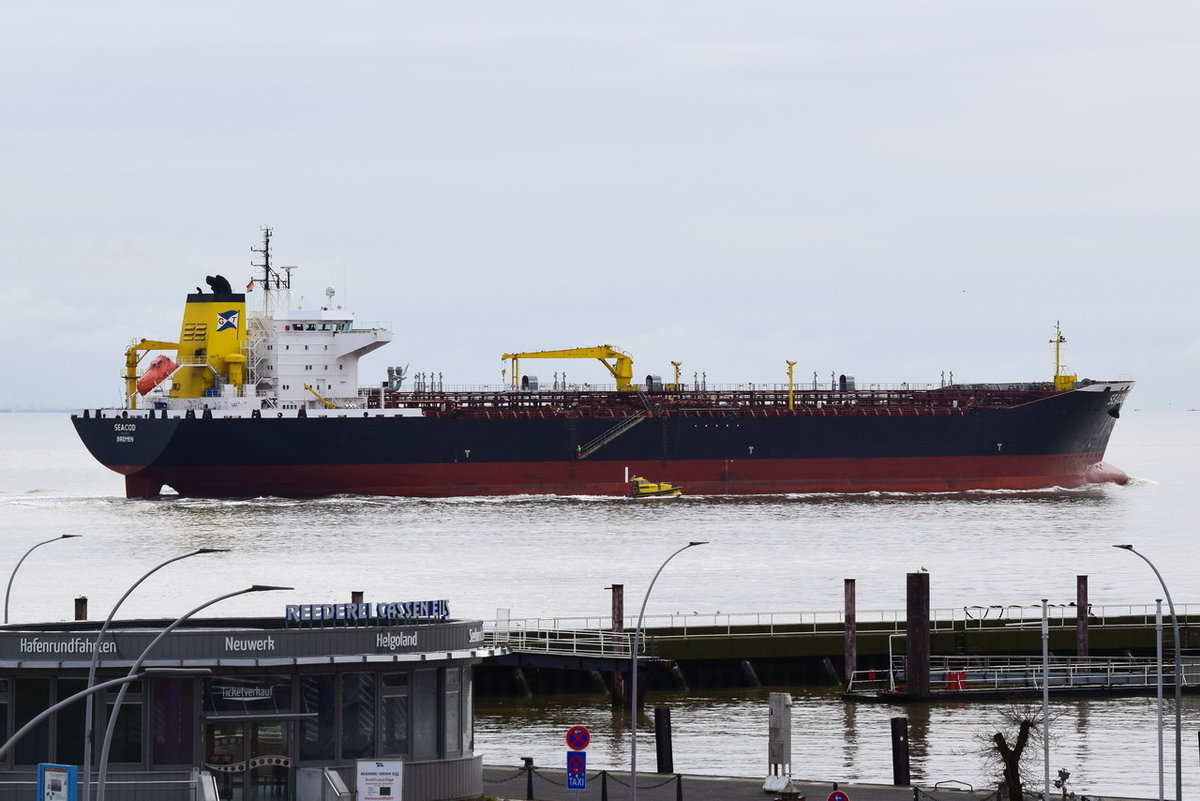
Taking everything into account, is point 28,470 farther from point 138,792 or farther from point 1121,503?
point 138,792

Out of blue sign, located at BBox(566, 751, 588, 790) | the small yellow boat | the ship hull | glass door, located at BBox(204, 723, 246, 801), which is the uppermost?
the ship hull

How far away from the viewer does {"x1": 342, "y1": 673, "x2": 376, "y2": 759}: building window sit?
69.7ft

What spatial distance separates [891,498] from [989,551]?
23.3 m

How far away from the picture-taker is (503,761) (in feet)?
95.8

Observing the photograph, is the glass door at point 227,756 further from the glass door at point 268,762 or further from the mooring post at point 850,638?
the mooring post at point 850,638

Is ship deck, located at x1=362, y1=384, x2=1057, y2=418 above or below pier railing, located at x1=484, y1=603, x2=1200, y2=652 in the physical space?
above

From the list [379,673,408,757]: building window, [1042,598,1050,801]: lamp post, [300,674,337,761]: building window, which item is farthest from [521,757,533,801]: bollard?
[1042,598,1050,801]: lamp post

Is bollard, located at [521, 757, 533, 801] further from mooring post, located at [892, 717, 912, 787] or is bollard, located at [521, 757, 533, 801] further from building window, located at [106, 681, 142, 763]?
building window, located at [106, 681, 142, 763]

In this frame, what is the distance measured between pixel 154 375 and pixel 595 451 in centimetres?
1853

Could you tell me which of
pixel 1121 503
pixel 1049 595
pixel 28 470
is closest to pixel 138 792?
pixel 1049 595

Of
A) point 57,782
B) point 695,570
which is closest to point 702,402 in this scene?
point 695,570

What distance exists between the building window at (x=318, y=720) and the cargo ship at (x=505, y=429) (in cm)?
5657

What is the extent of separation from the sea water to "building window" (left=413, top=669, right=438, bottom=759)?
303 inches

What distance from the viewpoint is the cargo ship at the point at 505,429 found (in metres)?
78.3
